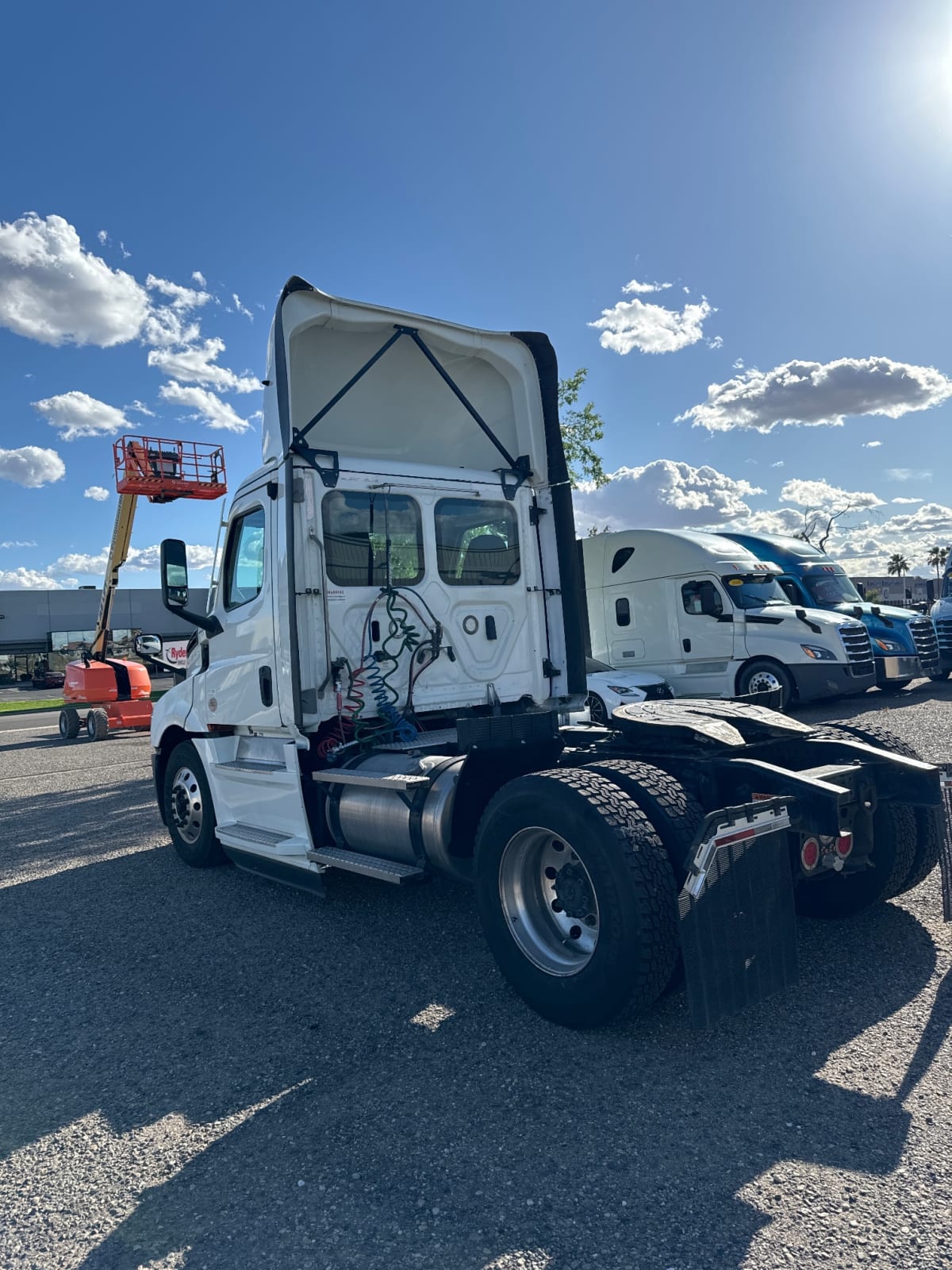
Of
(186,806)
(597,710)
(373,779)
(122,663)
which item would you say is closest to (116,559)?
(122,663)

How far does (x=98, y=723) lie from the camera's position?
17.5 meters

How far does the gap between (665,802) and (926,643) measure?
A: 1364cm

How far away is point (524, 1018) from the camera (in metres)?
3.63

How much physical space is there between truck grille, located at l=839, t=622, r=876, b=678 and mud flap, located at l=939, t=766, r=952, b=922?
8.98 metres

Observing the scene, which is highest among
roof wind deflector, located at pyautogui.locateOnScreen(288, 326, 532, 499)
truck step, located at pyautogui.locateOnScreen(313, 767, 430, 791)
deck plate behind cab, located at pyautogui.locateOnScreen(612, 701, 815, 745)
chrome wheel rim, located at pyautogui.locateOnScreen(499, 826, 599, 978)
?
roof wind deflector, located at pyautogui.locateOnScreen(288, 326, 532, 499)

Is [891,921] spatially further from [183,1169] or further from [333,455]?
[333,455]

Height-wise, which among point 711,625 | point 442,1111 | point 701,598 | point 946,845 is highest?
point 701,598

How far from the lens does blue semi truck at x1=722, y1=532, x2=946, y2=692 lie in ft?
45.3

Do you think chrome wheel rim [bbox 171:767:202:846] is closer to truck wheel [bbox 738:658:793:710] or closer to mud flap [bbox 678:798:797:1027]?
mud flap [bbox 678:798:797:1027]

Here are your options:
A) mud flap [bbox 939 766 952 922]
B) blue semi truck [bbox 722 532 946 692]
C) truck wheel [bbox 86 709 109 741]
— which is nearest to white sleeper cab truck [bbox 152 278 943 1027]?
mud flap [bbox 939 766 952 922]

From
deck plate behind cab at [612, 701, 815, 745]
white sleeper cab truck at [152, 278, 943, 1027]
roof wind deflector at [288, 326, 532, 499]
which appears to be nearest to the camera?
white sleeper cab truck at [152, 278, 943, 1027]

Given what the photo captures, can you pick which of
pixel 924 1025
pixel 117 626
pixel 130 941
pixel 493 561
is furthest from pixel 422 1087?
pixel 117 626

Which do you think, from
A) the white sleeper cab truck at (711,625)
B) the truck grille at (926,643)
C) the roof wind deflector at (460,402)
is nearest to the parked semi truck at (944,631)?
the truck grille at (926,643)

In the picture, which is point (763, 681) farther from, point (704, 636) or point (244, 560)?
point (244, 560)
